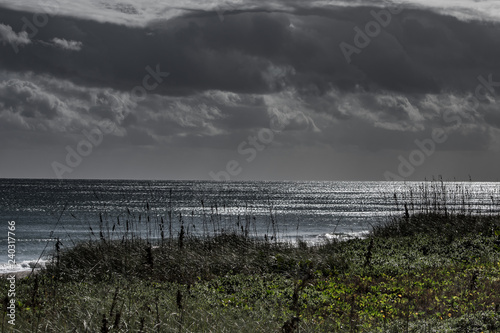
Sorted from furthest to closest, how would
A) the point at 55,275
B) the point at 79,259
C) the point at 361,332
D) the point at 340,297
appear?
the point at 79,259, the point at 55,275, the point at 340,297, the point at 361,332

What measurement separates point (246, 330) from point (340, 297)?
4448mm

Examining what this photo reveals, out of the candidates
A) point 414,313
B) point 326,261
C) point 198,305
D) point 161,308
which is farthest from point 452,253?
point 161,308

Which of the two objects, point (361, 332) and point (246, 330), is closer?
point (246, 330)

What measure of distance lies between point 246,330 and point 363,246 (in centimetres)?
1048

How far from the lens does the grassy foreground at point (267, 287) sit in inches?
305

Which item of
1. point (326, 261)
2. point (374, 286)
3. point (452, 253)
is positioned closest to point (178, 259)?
point (326, 261)

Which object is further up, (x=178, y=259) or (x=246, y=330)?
(x=178, y=259)

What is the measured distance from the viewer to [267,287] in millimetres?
12250

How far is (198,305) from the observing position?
9.62 meters

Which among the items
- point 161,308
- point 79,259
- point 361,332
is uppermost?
point 79,259

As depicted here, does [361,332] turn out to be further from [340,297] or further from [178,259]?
[178,259]

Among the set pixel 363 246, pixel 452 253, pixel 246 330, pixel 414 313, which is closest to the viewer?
pixel 246 330

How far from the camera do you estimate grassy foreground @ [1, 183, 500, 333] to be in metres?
7.75

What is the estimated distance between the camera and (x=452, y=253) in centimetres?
1611
